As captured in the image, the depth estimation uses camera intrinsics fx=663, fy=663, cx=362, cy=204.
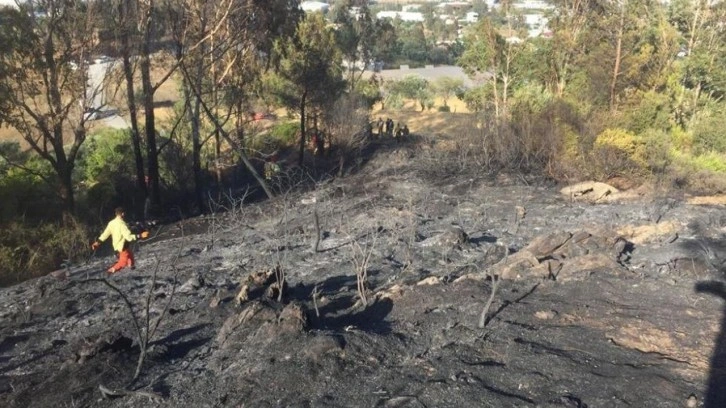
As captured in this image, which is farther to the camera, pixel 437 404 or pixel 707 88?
pixel 707 88

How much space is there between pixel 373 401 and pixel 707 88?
1974cm

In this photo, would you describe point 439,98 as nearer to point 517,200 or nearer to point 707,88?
point 707,88

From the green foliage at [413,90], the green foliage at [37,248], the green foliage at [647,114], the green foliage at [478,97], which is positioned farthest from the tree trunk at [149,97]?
the green foliage at [413,90]

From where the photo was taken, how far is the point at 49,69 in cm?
1470

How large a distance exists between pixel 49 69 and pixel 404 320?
11123mm

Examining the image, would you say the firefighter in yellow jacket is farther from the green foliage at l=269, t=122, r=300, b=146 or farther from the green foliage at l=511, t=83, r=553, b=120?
the green foliage at l=269, t=122, r=300, b=146

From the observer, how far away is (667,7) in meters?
23.9

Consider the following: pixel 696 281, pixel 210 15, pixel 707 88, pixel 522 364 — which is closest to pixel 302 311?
pixel 522 364

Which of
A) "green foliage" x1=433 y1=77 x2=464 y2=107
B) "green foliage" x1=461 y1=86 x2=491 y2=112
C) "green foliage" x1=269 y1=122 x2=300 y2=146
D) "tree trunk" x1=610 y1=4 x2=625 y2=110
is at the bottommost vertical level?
"green foliage" x1=433 y1=77 x2=464 y2=107

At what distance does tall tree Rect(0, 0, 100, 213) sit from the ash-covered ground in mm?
4095

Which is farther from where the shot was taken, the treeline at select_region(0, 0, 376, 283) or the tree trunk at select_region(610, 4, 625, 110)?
the tree trunk at select_region(610, 4, 625, 110)

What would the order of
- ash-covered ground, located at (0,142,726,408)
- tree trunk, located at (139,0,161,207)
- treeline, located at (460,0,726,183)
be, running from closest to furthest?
ash-covered ground, located at (0,142,726,408) < treeline, located at (460,0,726,183) < tree trunk, located at (139,0,161,207)

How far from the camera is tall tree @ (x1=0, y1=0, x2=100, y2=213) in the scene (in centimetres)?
1402

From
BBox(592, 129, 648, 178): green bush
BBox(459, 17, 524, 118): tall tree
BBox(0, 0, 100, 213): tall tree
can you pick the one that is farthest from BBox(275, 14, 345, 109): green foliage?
BBox(592, 129, 648, 178): green bush
